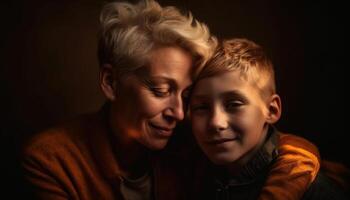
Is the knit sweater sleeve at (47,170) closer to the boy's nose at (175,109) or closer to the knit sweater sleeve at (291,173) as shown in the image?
the boy's nose at (175,109)

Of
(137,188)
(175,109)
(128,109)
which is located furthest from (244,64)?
(137,188)

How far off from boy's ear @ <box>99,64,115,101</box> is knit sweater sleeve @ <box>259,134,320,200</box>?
0.56m

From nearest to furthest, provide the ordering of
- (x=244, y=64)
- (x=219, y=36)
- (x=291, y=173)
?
(x=291, y=173) < (x=244, y=64) < (x=219, y=36)

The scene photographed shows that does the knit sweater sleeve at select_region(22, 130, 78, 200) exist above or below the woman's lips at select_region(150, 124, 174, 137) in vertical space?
below

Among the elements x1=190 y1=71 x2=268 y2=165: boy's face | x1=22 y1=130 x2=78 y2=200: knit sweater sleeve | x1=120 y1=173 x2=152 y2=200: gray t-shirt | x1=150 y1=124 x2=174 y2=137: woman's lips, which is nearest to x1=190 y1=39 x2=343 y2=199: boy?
x1=190 y1=71 x2=268 y2=165: boy's face

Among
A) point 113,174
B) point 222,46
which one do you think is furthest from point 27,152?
point 222,46

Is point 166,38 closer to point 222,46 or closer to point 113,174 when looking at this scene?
point 222,46

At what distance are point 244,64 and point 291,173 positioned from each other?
1.13 feet

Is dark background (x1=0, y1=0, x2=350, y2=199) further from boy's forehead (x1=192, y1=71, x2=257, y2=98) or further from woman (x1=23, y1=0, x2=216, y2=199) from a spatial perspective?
boy's forehead (x1=192, y1=71, x2=257, y2=98)

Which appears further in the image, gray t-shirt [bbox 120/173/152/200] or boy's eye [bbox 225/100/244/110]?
gray t-shirt [bbox 120/173/152/200]

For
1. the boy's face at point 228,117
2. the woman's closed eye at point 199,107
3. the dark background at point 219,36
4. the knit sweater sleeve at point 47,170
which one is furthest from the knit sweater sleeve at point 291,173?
the knit sweater sleeve at point 47,170

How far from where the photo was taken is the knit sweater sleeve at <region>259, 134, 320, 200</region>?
4.23ft

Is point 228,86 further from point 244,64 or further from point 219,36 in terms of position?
point 219,36

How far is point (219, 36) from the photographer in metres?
1.96
